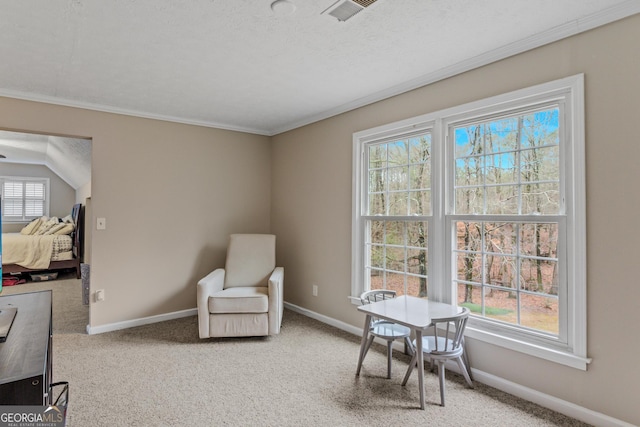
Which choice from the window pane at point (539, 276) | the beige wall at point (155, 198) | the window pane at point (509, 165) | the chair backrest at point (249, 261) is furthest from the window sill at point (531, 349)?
the beige wall at point (155, 198)

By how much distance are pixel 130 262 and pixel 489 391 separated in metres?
3.56

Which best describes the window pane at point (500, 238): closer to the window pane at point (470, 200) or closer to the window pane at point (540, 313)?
the window pane at point (470, 200)

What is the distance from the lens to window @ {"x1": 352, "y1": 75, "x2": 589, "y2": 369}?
2.14 m

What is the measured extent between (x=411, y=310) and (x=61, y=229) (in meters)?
6.85

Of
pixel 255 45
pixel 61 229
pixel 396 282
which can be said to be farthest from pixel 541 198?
pixel 61 229

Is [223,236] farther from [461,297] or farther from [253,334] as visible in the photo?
[461,297]

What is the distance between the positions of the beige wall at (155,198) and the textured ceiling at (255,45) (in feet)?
1.03

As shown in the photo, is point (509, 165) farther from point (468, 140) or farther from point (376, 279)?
point (376, 279)

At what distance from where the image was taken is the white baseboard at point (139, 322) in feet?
11.7

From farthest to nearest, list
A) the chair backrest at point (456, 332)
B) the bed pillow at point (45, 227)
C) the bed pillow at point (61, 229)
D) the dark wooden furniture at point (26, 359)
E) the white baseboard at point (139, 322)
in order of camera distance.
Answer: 1. the bed pillow at point (45, 227)
2. the bed pillow at point (61, 229)
3. the white baseboard at point (139, 322)
4. the chair backrest at point (456, 332)
5. the dark wooden furniture at point (26, 359)

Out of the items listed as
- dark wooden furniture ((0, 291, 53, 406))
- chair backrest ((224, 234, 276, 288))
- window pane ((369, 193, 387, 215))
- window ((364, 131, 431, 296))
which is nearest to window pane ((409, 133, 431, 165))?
window ((364, 131, 431, 296))

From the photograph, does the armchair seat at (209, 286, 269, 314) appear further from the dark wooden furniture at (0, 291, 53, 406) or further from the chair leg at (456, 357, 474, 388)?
the chair leg at (456, 357, 474, 388)

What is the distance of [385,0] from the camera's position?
5.98 ft

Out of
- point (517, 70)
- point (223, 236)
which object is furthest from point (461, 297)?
point (223, 236)
